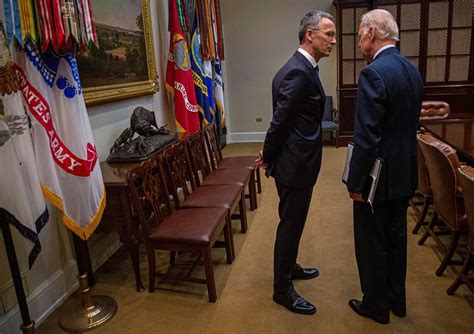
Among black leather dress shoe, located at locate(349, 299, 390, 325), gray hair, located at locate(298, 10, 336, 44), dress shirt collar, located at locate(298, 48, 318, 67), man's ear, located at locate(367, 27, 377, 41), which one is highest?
gray hair, located at locate(298, 10, 336, 44)

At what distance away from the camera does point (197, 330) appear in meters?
2.06

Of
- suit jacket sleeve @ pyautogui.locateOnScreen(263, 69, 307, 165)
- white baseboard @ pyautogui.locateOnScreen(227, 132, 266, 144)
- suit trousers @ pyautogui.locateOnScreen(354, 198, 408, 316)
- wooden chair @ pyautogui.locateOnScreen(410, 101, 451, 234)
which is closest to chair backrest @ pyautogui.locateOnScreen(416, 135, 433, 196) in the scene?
wooden chair @ pyautogui.locateOnScreen(410, 101, 451, 234)

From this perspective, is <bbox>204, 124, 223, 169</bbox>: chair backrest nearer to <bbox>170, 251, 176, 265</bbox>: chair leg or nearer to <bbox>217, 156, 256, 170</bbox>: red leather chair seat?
<bbox>217, 156, 256, 170</bbox>: red leather chair seat

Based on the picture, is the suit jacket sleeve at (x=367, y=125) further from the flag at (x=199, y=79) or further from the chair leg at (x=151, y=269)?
the flag at (x=199, y=79)

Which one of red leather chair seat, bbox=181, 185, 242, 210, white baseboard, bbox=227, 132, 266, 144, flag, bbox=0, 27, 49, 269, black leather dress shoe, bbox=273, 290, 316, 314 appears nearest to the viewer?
flag, bbox=0, 27, 49, 269

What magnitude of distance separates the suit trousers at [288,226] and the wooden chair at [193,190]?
592 millimetres

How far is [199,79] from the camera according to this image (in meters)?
4.12

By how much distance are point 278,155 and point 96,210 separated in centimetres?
101

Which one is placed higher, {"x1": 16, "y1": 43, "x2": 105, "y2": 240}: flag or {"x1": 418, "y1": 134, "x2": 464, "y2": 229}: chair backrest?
{"x1": 16, "y1": 43, "x2": 105, "y2": 240}: flag

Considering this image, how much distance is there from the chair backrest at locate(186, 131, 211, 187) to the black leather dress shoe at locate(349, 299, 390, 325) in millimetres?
1519

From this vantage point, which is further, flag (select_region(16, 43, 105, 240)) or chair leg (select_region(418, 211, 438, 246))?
chair leg (select_region(418, 211, 438, 246))

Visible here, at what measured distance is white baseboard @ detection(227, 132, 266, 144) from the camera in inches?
276

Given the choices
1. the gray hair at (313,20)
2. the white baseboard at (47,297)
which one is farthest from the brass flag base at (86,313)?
the gray hair at (313,20)

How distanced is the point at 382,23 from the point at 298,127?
598 millimetres
